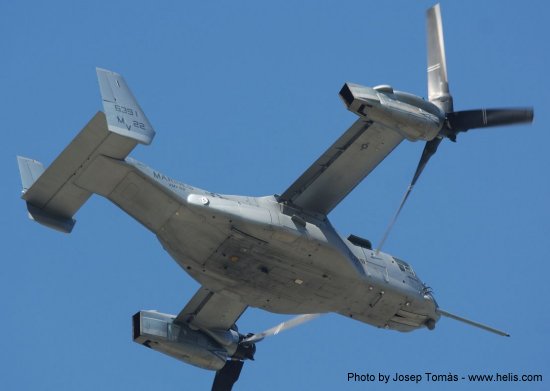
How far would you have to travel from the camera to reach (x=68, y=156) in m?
28.8

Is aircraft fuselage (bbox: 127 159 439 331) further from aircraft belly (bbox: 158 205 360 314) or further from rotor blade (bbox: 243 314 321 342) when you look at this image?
rotor blade (bbox: 243 314 321 342)

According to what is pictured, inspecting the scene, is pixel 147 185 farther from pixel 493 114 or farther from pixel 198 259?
pixel 493 114

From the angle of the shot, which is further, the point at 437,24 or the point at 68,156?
the point at 437,24

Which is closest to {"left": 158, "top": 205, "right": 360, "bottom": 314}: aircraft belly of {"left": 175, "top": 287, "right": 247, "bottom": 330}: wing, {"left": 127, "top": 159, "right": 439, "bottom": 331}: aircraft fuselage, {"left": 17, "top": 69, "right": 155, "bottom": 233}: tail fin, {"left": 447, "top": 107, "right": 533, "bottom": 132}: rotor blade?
{"left": 127, "top": 159, "right": 439, "bottom": 331}: aircraft fuselage

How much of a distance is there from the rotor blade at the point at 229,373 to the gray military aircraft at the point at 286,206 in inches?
153

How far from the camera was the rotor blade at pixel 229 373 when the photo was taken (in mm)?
37812

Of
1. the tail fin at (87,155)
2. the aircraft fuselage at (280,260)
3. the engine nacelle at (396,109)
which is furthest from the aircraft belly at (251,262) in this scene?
the engine nacelle at (396,109)

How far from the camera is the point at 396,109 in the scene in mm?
30531

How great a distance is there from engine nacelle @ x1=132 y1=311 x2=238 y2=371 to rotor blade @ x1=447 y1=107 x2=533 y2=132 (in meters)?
9.92

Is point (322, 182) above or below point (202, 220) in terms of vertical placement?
above

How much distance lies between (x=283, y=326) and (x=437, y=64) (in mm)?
9306

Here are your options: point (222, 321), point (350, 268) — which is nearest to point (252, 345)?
point (222, 321)

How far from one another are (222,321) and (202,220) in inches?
298

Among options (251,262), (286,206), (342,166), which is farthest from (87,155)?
(342,166)
